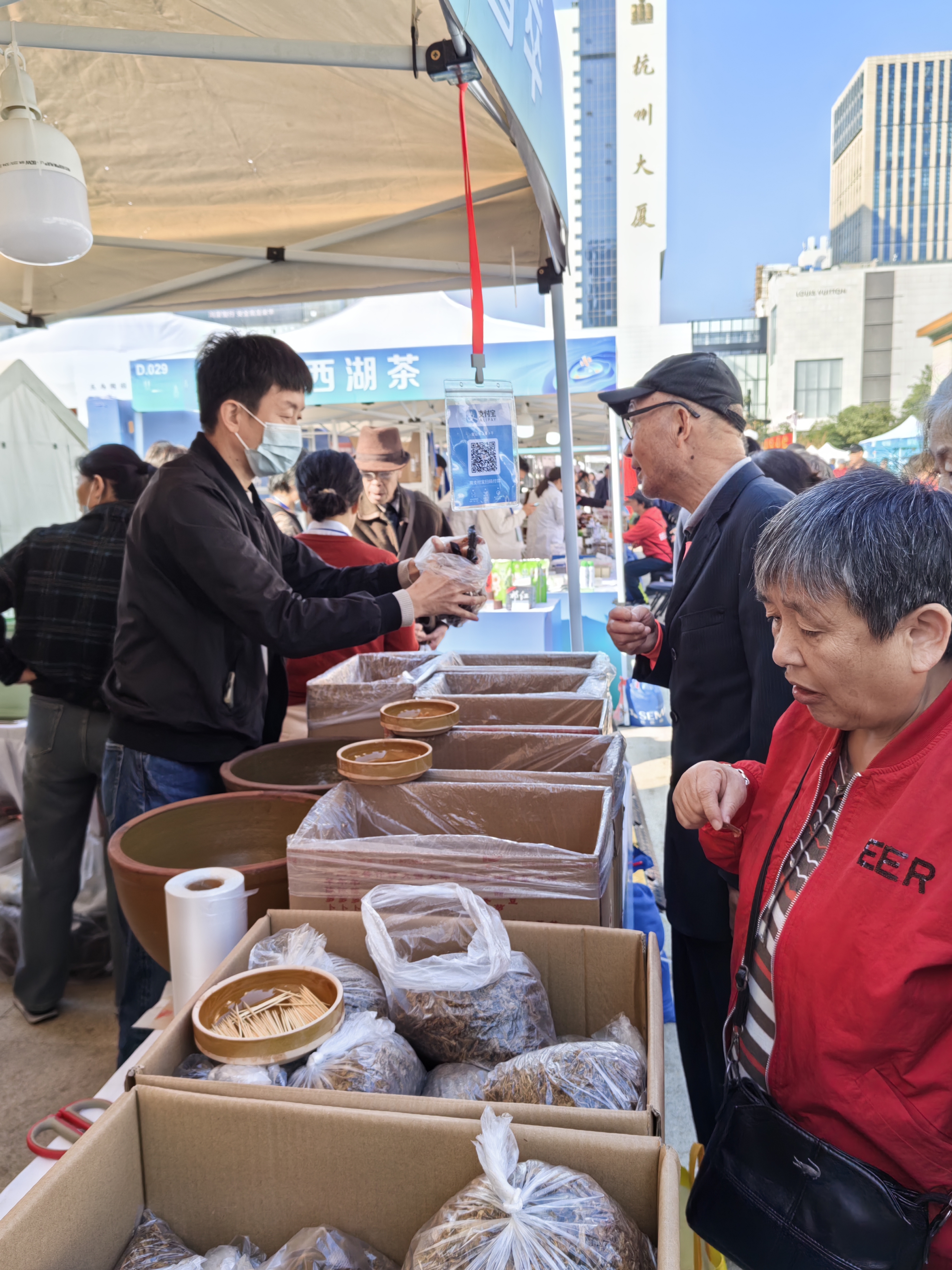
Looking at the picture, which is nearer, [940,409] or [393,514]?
[940,409]

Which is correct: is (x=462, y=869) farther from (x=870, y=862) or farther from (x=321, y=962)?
(x=870, y=862)

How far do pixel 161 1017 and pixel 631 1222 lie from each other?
35.4 inches

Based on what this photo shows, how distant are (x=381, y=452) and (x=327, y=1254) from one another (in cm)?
365

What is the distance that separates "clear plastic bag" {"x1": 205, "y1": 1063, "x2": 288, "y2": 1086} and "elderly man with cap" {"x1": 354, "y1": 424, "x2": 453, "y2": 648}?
3.39 m

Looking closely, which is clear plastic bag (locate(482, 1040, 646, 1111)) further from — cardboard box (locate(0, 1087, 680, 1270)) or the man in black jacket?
the man in black jacket

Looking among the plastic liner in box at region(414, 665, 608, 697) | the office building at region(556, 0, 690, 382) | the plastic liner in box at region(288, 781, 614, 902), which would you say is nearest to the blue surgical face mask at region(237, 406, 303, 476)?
the plastic liner in box at region(414, 665, 608, 697)

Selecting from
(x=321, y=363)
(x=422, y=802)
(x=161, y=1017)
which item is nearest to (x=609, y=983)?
(x=422, y=802)

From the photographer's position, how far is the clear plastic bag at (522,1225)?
65 cm

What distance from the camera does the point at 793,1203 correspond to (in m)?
0.91

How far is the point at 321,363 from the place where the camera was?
664 centimetres

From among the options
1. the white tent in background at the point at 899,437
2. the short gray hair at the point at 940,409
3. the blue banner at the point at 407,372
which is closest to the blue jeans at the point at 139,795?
the short gray hair at the point at 940,409

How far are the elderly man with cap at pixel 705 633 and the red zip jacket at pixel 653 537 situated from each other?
703 cm

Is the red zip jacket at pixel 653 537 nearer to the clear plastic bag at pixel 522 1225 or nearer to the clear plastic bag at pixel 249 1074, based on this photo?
the clear plastic bag at pixel 249 1074

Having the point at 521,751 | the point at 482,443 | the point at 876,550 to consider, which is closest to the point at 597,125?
the point at 482,443
